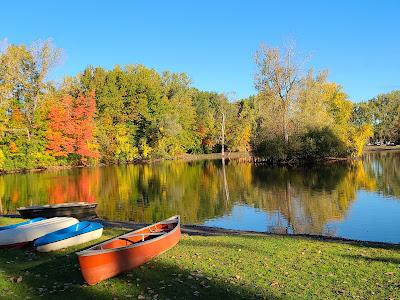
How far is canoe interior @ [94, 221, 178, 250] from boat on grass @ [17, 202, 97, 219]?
1036 cm

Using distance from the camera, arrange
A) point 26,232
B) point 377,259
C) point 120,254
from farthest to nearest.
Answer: point 26,232, point 377,259, point 120,254

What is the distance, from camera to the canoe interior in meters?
9.88

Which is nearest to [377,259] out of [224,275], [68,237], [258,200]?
[224,275]

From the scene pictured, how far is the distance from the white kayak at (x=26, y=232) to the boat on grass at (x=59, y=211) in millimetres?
7227

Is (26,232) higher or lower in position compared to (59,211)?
higher

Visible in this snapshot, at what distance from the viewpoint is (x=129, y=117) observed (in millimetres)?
78375

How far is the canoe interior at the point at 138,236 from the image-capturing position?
9883mm

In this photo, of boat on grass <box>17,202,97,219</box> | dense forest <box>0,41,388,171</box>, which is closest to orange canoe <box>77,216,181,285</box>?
boat on grass <box>17,202,97,219</box>

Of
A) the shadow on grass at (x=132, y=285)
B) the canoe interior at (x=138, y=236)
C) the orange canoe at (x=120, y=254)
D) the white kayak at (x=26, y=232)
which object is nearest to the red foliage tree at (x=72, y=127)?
the white kayak at (x=26, y=232)

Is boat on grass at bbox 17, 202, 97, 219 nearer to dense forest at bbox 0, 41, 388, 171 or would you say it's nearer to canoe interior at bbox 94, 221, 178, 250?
canoe interior at bbox 94, 221, 178, 250

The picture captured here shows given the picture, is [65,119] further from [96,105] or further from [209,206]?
[209,206]

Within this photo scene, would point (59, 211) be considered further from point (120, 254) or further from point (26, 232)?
point (120, 254)

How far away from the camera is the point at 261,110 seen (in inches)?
2402

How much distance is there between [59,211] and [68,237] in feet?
32.0
